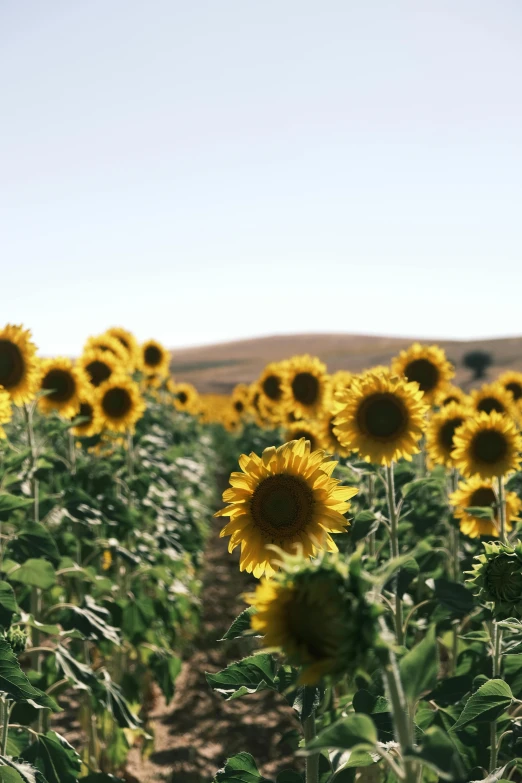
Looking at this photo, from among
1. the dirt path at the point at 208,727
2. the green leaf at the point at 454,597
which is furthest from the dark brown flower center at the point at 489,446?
the dirt path at the point at 208,727

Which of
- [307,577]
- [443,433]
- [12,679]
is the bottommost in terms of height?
[12,679]

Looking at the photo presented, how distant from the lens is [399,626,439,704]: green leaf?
4.11 feet

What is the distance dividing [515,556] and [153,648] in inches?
131

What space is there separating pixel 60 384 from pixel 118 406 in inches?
20.2

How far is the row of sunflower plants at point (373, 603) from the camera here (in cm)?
112

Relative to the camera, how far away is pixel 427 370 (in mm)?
5492

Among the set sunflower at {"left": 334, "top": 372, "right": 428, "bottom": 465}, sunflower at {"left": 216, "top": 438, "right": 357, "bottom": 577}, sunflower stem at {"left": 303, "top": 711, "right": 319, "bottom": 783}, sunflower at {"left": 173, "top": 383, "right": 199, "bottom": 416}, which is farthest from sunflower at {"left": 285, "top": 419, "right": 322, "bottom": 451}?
sunflower at {"left": 173, "top": 383, "right": 199, "bottom": 416}

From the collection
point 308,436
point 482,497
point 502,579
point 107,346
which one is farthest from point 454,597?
point 107,346

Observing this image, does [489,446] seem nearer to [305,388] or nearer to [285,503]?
[285,503]

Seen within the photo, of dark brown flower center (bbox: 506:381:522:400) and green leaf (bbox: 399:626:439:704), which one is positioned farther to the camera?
dark brown flower center (bbox: 506:381:522:400)

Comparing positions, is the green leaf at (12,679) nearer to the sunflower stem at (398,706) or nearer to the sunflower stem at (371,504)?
the sunflower stem at (398,706)

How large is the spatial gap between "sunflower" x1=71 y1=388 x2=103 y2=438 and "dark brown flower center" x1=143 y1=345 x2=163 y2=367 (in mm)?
3843

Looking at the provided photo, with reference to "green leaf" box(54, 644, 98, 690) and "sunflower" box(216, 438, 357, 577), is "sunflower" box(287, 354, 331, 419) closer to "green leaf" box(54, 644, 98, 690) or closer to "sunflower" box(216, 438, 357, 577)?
"green leaf" box(54, 644, 98, 690)

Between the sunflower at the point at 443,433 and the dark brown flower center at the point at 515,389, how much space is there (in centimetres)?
225
